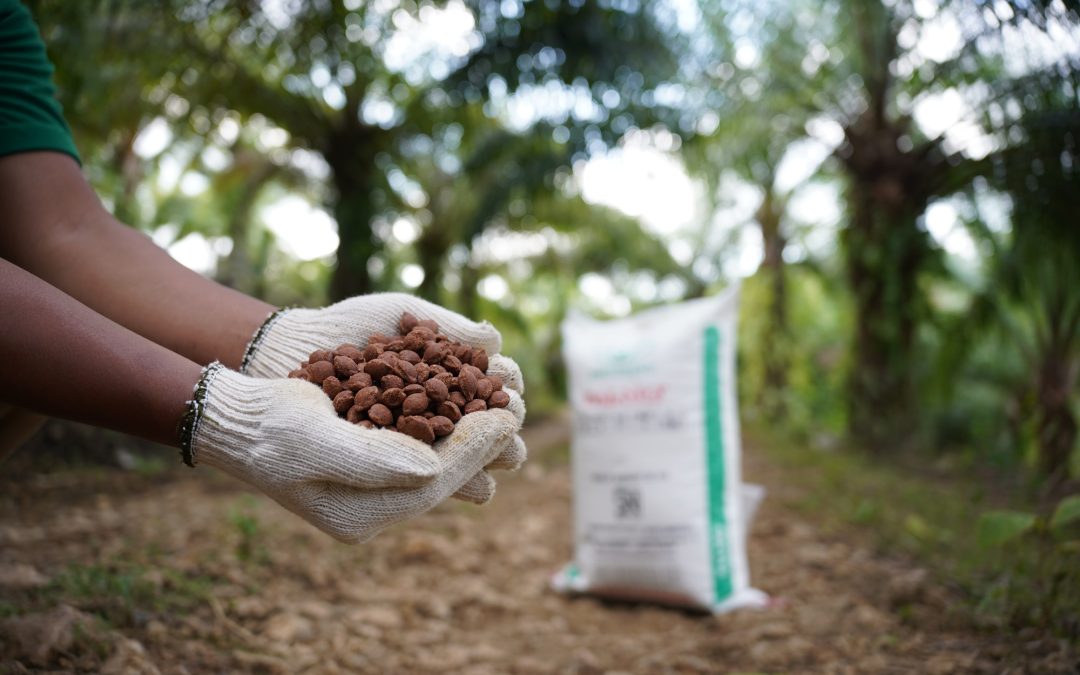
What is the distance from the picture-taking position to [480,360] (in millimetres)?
1076

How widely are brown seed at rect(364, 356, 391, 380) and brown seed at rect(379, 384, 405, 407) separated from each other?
3cm

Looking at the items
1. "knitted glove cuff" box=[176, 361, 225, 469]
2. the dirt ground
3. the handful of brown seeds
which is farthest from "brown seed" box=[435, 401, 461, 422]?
the dirt ground

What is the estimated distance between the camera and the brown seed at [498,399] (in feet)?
3.37

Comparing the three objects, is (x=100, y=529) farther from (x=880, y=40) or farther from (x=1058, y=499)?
(x=880, y=40)

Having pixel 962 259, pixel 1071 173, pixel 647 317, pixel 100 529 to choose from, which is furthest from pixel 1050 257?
pixel 962 259

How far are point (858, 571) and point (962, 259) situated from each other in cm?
712

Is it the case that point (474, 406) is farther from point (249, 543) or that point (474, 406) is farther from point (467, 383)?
point (249, 543)

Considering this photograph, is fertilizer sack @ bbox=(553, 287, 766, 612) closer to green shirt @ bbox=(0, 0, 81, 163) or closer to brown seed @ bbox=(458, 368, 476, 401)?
brown seed @ bbox=(458, 368, 476, 401)

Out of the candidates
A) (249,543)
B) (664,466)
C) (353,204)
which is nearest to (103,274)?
(249,543)

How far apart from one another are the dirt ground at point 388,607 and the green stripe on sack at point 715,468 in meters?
0.10

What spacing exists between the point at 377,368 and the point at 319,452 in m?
0.15

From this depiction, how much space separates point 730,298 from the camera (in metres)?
1.93

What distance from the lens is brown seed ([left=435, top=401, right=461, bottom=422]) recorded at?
98 centimetres

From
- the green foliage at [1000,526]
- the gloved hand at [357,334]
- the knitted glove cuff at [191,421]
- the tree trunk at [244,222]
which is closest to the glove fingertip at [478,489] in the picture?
the gloved hand at [357,334]
